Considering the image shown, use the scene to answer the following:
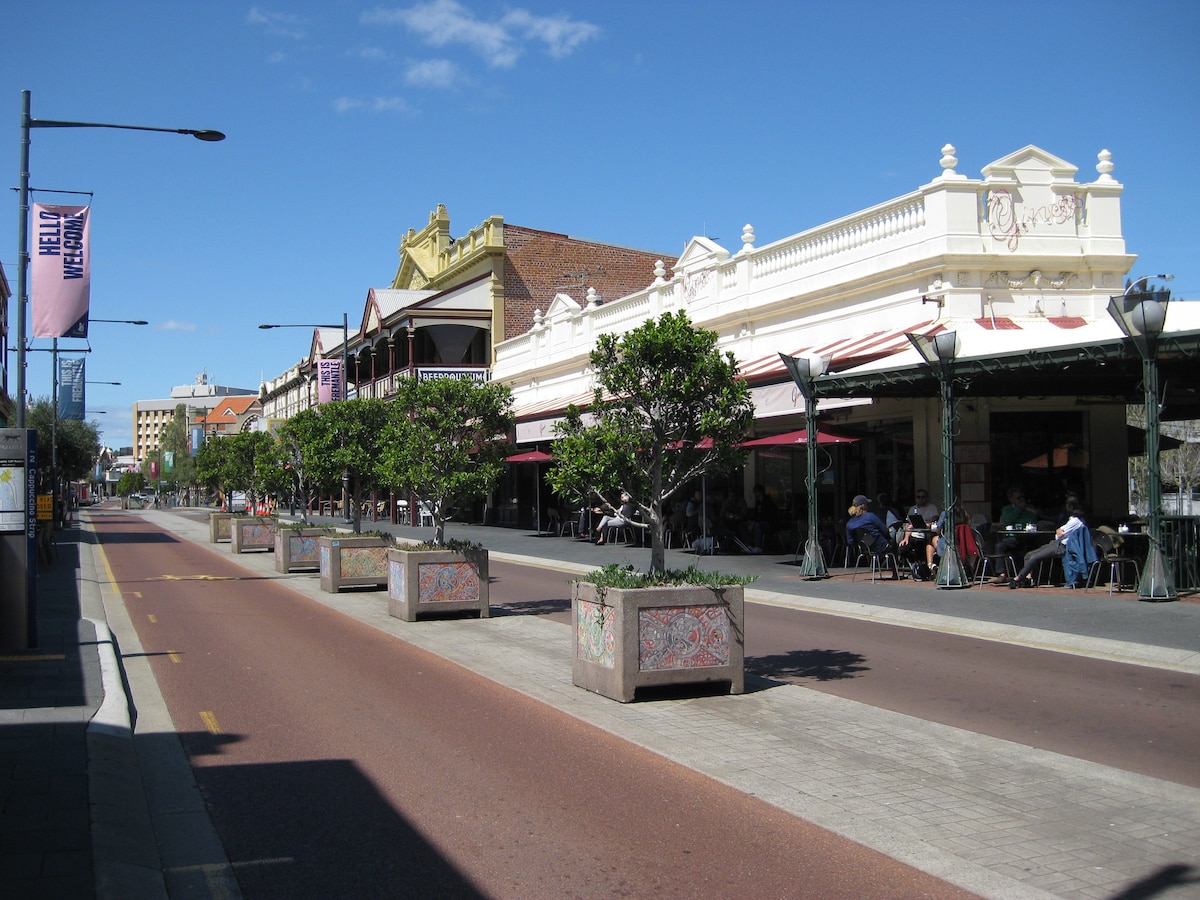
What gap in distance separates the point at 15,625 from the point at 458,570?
5432mm

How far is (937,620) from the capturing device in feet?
44.9

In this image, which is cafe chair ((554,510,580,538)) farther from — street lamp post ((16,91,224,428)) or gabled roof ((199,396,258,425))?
gabled roof ((199,396,258,425))

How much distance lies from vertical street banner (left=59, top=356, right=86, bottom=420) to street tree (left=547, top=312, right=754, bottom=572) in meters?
30.7

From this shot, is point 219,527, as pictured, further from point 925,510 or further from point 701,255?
point 925,510

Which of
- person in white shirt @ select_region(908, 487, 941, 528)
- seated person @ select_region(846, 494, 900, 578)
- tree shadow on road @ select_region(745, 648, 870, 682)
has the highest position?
person in white shirt @ select_region(908, 487, 941, 528)

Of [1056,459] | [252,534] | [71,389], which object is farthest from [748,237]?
[71,389]

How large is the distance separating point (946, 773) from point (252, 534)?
2707cm

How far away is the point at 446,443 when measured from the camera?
15.4 metres

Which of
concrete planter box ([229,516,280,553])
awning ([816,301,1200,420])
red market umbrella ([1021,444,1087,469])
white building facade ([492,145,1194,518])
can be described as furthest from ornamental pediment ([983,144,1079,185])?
concrete planter box ([229,516,280,553])

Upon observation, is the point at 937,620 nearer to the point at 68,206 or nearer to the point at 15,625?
the point at 15,625

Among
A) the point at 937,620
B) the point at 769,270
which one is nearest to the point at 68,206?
the point at 937,620

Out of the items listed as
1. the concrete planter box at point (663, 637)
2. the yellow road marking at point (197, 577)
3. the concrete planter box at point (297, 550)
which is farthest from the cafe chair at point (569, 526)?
the concrete planter box at point (663, 637)

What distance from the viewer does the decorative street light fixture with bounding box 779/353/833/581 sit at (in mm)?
18828

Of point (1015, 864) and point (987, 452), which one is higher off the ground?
point (987, 452)
